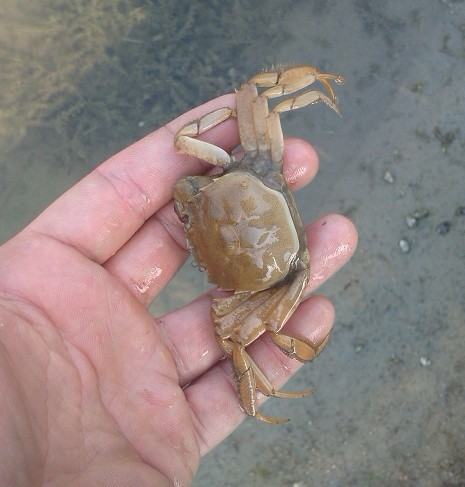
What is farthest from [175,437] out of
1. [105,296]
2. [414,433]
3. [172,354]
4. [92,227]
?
[414,433]

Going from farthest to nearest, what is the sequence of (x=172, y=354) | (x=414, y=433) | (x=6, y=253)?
1. (x=414, y=433)
2. (x=172, y=354)
3. (x=6, y=253)

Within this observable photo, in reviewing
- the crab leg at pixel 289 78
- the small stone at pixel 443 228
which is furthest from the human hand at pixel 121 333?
the small stone at pixel 443 228

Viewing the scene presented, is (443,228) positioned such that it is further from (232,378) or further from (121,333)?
(121,333)

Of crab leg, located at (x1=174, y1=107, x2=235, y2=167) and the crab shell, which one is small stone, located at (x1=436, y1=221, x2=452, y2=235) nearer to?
the crab shell

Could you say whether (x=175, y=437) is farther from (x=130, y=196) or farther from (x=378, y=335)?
(x=378, y=335)

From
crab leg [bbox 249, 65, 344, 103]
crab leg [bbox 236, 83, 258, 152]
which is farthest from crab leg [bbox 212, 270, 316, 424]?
crab leg [bbox 249, 65, 344, 103]

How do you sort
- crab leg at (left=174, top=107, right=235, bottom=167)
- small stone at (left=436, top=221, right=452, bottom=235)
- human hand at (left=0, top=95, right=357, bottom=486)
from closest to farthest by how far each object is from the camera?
human hand at (left=0, top=95, right=357, bottom=486) → crab leg at (left=174, top=107, right=235, bottom=167) → small stone at (left=436, top=221, right=452, bottom=235)
